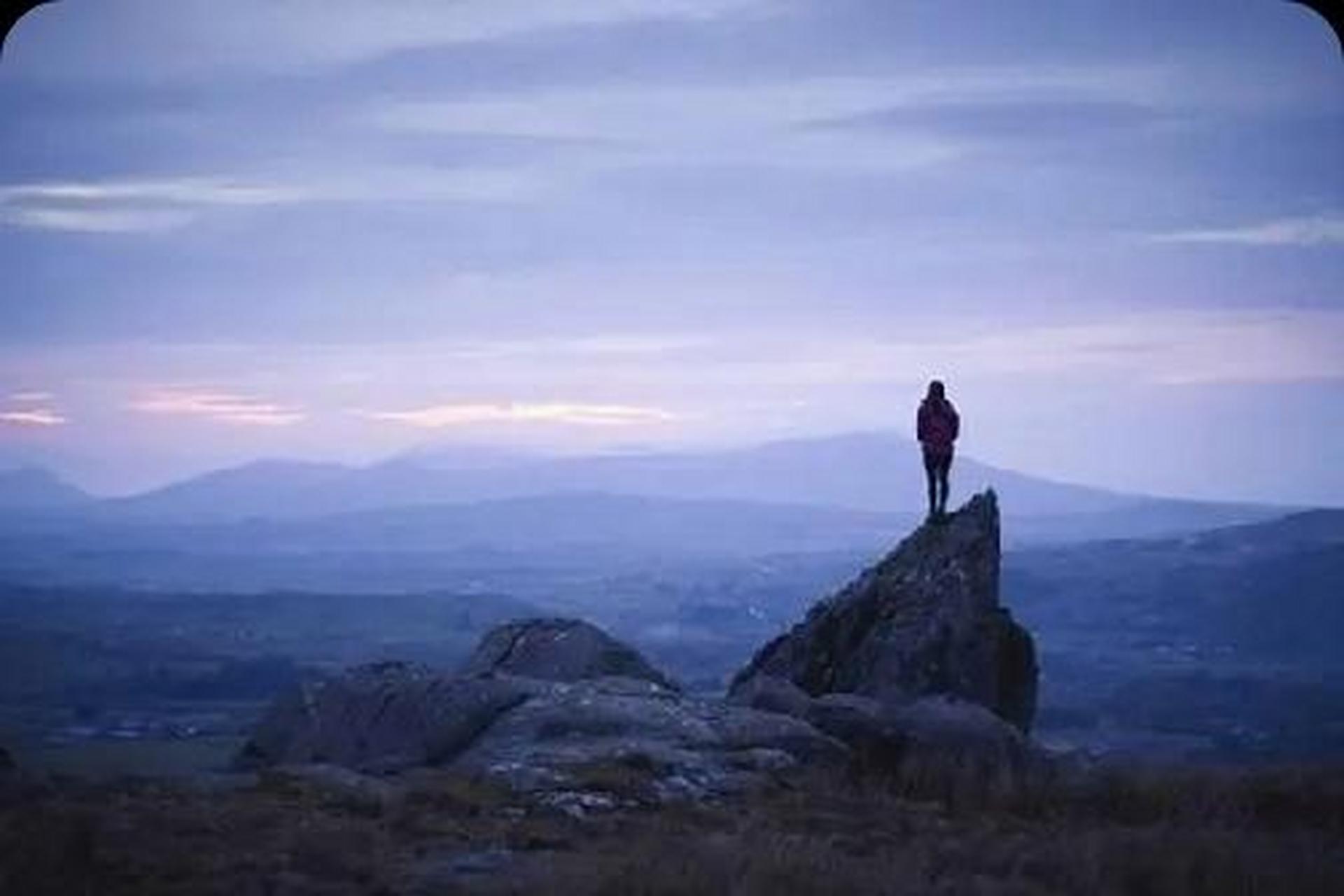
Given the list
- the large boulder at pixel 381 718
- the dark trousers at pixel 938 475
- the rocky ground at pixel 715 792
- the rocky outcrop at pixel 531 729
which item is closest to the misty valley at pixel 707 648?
the large boulder at pixel 381 718

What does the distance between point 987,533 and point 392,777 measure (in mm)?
11473

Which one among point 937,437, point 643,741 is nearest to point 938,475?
point 937,437

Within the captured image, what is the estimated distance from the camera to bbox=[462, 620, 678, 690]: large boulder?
917 inches

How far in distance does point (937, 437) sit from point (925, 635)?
11.7 ft

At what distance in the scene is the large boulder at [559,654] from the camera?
23.3m

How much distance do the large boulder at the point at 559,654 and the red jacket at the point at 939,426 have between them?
5.95 metres

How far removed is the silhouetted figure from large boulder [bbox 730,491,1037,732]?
0.57 m

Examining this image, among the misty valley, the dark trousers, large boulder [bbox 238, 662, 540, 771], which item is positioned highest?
the dark trousers

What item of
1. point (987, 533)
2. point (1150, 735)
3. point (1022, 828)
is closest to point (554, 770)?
point (1022, 828)

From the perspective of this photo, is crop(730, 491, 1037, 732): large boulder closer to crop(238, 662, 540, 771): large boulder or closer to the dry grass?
crop(238, 662, 540, 771): large boulder

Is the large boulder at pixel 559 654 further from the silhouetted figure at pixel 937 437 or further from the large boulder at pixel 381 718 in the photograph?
the silhouetted figure at pixel 937 437

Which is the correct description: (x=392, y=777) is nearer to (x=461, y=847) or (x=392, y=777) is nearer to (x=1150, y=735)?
(x=461, y=847)

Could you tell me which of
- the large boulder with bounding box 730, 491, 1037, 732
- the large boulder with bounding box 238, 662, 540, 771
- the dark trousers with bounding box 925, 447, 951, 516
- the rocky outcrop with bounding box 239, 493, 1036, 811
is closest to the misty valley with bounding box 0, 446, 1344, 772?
the large boulder with bounding box 238, 662, 540, 771

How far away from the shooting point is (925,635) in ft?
73.7
